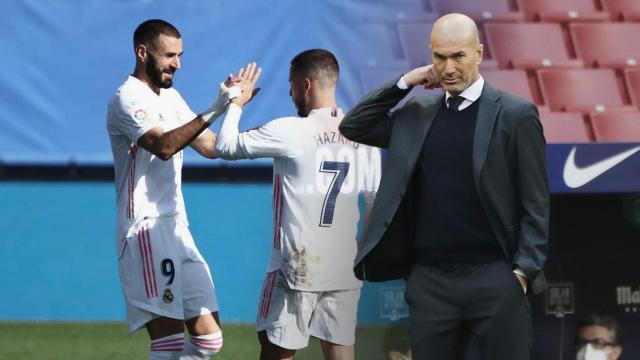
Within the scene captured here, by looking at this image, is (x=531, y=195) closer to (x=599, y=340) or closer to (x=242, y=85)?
(x=242, y=85)

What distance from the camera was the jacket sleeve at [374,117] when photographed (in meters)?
4.10

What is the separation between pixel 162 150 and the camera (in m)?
5.06

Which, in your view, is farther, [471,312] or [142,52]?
[142,52]

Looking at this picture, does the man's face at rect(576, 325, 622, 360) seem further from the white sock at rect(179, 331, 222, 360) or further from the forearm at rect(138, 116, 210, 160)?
the forearm at rect(138, 116, 210, 160)

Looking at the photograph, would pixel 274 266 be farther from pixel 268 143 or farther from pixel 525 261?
pixel 525 261

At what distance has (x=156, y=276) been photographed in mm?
5234

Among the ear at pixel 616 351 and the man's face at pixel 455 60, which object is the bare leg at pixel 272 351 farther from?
the ear at pixel 616 351

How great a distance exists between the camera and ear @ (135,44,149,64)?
537 centimetres

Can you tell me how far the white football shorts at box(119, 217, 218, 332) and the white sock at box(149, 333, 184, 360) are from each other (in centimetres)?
9

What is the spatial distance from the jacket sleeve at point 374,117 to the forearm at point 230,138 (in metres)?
0.95

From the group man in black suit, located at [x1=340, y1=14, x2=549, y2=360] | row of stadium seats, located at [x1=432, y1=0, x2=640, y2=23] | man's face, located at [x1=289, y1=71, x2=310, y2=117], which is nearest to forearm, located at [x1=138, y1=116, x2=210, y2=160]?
man's face, located at [x1=289, y1=71, x2=310, y2=117]

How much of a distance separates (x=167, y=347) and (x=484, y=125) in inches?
76.8

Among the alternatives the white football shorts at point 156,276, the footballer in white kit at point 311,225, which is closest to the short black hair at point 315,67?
the footballer in white kit at point 311,225

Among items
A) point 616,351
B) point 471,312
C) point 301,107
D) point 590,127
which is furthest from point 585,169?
point 590,127
